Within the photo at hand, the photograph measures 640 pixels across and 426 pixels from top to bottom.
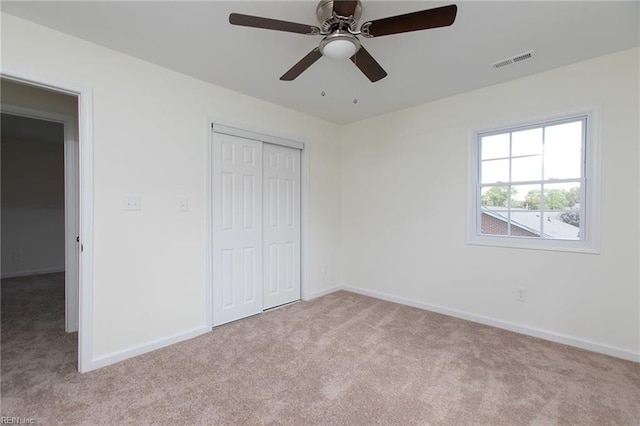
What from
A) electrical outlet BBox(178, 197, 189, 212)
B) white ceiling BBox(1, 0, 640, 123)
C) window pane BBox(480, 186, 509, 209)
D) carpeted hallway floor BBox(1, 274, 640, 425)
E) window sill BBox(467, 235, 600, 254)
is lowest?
carpeted hallway floor BBox(1, 274, 640, 425)

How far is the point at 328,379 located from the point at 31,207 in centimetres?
658

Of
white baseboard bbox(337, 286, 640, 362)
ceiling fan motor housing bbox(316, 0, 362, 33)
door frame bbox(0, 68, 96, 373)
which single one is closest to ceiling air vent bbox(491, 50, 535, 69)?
ceiling fan motor housing bbox(316, 0, 362, 33)

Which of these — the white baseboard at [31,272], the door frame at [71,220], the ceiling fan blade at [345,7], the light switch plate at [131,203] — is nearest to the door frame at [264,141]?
Result: the light switch plate at [131,203]

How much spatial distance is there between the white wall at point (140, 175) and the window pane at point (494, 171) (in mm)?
2745

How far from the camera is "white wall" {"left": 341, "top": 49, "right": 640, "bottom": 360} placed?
2324mm

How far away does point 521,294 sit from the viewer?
2.79 metres

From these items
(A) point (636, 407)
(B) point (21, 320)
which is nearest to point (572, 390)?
(A) point (636, 407)

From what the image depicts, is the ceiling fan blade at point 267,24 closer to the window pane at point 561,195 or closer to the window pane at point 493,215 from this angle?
the window pane at point 493,215

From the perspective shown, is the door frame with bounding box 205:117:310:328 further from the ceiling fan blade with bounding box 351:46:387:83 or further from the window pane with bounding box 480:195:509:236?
the window pane with bounding box 480:195:509:236

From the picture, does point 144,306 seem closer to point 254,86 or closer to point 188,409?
point 188,409

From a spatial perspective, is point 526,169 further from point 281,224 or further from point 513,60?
point 281,224

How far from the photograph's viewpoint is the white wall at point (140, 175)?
2.12 m

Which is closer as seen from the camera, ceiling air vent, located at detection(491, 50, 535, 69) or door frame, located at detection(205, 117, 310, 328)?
ceiling air vent, located at detection(491, 50, 535, 69)

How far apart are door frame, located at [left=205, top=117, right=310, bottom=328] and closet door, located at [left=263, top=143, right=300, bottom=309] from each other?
6cm
